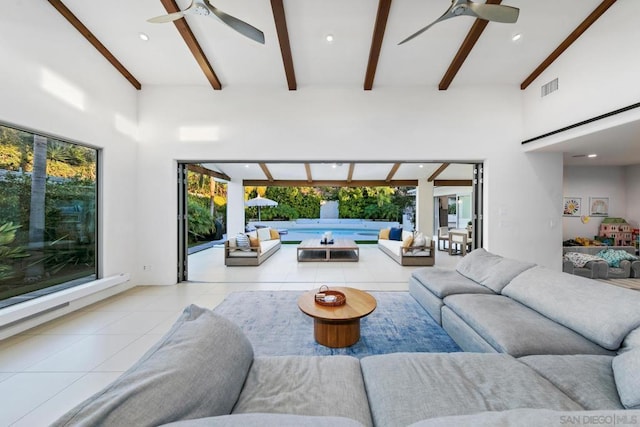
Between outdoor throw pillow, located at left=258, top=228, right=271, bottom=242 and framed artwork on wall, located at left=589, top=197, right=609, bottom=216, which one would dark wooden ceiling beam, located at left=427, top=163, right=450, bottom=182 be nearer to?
framed artwork on wall, located at left=589, top=197, right=609, bottom=216

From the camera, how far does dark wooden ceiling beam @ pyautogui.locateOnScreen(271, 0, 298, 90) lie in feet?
11.0

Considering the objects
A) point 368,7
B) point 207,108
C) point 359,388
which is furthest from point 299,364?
point 207,108

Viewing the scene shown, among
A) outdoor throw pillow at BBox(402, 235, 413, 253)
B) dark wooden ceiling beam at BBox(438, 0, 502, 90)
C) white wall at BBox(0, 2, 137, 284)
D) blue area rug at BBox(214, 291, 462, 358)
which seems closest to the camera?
blue area rug at BBox(214, 291, 462, 358)

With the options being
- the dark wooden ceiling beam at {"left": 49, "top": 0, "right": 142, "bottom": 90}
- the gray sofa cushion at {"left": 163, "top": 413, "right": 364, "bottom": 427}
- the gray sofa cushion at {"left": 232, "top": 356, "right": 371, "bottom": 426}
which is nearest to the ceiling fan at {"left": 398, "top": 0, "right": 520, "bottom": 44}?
the gray sofa cushion at {"left": 232, "top": 356, "right": 371, "bottom": 426}

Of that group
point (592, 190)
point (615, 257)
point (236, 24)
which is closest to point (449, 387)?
point (236, 24)

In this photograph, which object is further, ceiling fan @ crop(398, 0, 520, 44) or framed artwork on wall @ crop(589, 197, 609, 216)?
framed artwork on wall @ crop(589, 197, 609, 216)

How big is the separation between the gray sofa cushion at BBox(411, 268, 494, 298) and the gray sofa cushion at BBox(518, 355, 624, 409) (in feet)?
4.22

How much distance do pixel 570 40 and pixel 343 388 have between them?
5.72m

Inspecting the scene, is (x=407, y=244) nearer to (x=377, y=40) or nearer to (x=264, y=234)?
(x=377, y=40)

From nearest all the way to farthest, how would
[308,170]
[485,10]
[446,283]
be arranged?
[485,10], [446,283], [308,170]

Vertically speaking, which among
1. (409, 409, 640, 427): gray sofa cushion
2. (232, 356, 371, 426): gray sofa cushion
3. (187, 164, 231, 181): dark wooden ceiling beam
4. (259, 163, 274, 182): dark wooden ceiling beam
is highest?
(259, 163, 274, 182): dark wooden ceiling beam

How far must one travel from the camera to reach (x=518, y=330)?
197cm

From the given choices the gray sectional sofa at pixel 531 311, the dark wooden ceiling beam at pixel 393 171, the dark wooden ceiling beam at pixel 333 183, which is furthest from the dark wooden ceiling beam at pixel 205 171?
the gray sectional sofa at pixel 531 311

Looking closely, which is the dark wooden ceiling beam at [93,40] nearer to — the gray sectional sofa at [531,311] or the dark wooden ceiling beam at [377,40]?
the dark wooden ceiling beam at [377,40]
